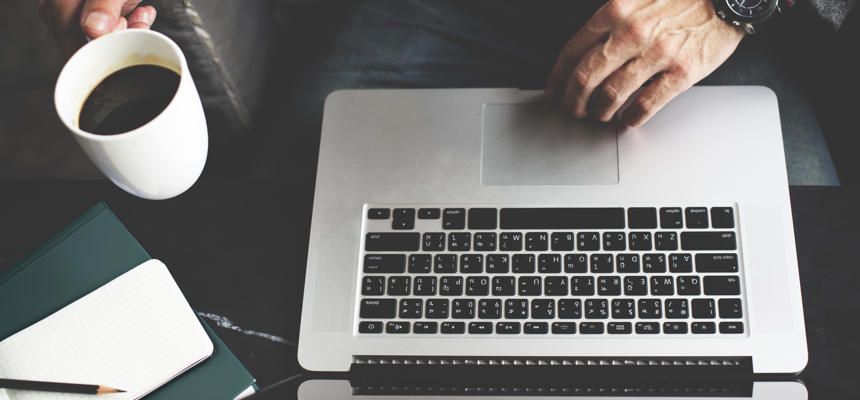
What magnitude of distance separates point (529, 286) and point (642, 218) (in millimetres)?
138

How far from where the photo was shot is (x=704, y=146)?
0.71m

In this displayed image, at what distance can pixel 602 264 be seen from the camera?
2.19ft

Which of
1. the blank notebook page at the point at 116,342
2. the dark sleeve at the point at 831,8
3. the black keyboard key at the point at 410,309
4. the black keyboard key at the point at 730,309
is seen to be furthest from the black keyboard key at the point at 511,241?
the dark sleeve at the point at 831,8

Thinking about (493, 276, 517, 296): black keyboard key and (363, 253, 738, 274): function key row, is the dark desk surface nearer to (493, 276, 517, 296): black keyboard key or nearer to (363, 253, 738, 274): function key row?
(363, 253, 738, 274): function key row

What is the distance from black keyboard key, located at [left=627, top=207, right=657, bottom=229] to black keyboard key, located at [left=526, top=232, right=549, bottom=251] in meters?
0.09

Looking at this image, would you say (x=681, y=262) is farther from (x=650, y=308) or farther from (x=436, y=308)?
(x=436, y=308)

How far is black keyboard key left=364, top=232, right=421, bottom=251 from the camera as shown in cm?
69

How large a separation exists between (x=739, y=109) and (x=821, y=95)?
52 cm

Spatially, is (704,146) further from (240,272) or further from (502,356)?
(240,272)

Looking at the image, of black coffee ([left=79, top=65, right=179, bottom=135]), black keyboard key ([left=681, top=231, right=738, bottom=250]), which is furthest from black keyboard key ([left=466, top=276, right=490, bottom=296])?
black coffee ([left=79, top=65, right=179, bottom=135])

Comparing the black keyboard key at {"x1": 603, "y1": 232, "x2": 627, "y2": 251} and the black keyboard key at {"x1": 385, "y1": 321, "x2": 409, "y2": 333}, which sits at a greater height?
the black keyboard key at {"x1": 603, "y1": 232, "x2": 627, "y2": 251}

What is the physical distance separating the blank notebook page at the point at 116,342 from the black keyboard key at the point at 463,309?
0.24m

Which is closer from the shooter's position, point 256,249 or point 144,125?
point 144,125

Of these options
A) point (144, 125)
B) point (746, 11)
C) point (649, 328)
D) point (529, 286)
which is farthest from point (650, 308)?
point (144, 125)
